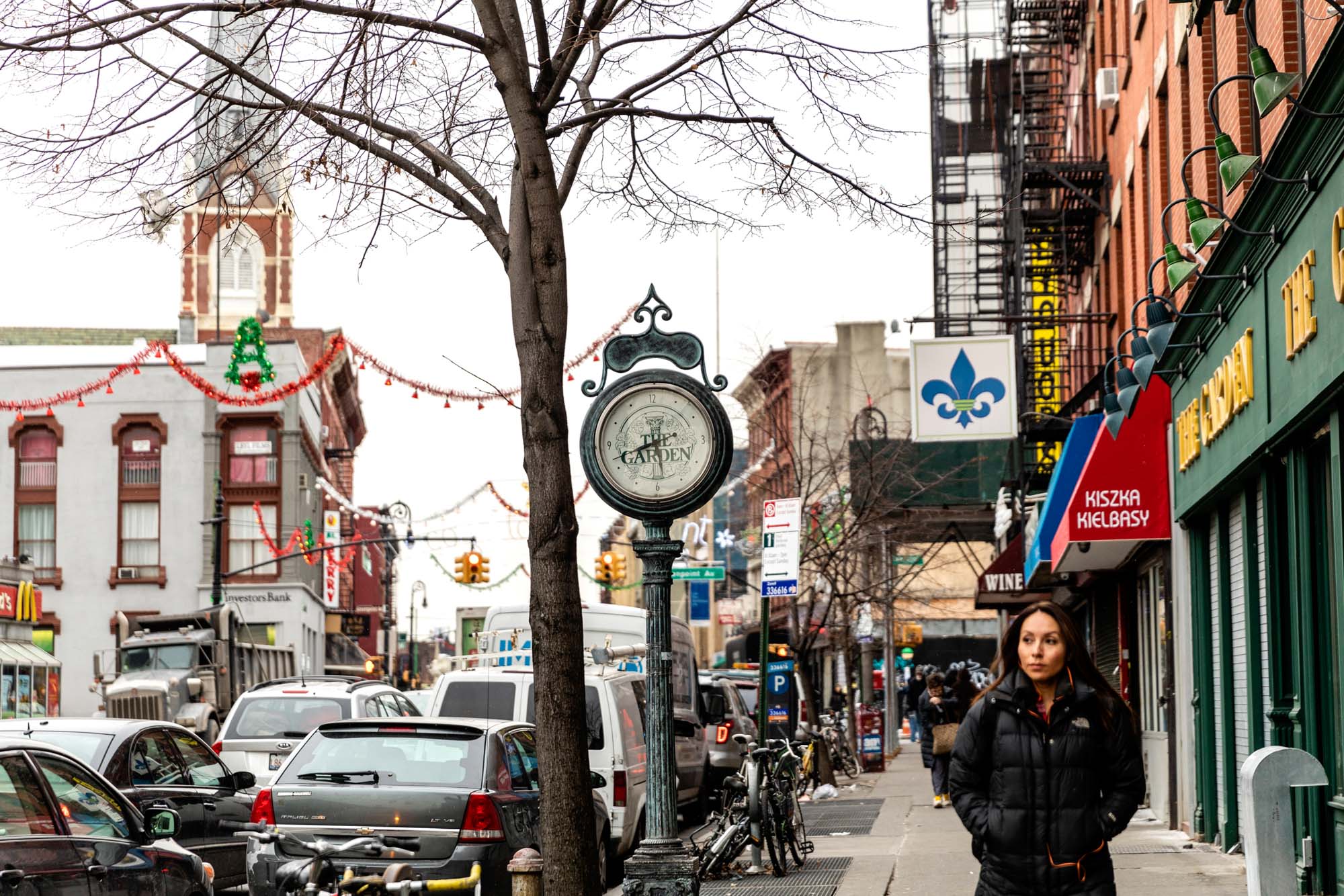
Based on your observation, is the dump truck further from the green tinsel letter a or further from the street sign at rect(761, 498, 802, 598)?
the street sign at rect(761, 498, 802, 598)

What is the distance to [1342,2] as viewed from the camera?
31.8 feet

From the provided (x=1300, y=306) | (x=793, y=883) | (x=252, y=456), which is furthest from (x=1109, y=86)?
(x=252, y=456)

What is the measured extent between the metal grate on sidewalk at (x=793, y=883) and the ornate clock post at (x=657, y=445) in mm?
3564

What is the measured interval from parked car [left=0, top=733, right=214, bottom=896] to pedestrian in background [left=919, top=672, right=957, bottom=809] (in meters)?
14.4

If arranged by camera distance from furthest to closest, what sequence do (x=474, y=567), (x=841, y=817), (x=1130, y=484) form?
(x=474, y=567) < (x=841, y=817) < (x=1130, y=484)

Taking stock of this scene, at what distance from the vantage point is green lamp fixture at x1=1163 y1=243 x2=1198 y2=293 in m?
13.2

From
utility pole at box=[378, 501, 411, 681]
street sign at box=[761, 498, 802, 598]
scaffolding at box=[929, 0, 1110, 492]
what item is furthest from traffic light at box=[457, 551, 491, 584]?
utility pole at box=[378, 501, 411, 681]

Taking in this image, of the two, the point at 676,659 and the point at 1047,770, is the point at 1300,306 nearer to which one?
the point at 1047,770

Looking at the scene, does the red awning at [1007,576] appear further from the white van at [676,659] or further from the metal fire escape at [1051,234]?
the white van at [676,659]

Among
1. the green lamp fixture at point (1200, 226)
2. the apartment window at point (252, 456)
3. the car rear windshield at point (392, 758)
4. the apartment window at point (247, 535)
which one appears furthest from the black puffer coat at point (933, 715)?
the apartment window at point (252, 456)

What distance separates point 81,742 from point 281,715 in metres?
8.12

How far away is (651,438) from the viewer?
11.7 metres

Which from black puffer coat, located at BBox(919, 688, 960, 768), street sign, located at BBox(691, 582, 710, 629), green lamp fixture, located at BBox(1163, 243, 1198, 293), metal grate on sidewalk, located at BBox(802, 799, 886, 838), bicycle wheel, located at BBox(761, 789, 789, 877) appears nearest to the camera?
green lamp fixture, located at BBox(1163, 243, 1198, 293)

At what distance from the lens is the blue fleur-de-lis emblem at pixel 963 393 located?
24.3 meters
